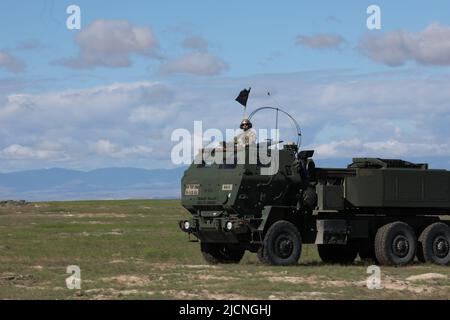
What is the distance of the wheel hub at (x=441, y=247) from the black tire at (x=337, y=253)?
90.5 inches

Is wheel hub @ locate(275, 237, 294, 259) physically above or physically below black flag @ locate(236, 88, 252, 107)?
below

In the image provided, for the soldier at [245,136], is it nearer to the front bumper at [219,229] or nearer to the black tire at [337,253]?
the front bumper at [219,229]

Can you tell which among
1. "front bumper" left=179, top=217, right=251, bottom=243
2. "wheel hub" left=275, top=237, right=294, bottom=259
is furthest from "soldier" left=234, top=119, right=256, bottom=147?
"wheel hub" left=275, top=237, right=294, bottom=259

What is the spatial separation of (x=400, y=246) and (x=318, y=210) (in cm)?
256

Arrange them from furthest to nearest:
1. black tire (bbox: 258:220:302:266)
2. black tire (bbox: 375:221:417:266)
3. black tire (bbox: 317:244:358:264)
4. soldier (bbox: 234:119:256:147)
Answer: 1. black tire (bbox: 317:244:358:264)
2. black tire (bbox: 375:221:417:266)
3. soldier (bbox: 234:119:256:147)
4. black tire (bbox: 258:220:302:266)

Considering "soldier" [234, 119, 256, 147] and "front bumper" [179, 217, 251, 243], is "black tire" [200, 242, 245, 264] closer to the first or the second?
"front bumper" [179, 217, 251, 243]

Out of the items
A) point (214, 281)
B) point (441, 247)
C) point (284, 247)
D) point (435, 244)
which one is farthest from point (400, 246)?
point (214, 281)

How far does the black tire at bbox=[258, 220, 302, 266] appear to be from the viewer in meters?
24.3

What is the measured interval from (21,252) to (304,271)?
13.4m

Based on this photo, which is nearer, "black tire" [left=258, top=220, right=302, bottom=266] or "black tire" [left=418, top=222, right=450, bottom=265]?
"black tire" [left=258, top=220, right=302, bottom=266]

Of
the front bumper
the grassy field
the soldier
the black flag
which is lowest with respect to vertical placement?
the grassy field

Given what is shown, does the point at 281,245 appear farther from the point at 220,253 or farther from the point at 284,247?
the point at 220,253

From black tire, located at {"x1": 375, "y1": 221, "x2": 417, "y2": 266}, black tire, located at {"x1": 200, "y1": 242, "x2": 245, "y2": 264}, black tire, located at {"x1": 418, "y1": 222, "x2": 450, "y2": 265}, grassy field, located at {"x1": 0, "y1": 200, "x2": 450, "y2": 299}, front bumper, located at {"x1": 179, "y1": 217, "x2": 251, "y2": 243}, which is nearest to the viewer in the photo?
grassy field, located at {"x1": 0, "y1": 200, "x2": 450, "y2": 299}

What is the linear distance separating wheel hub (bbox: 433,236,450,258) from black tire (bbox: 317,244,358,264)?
230 centimetres
